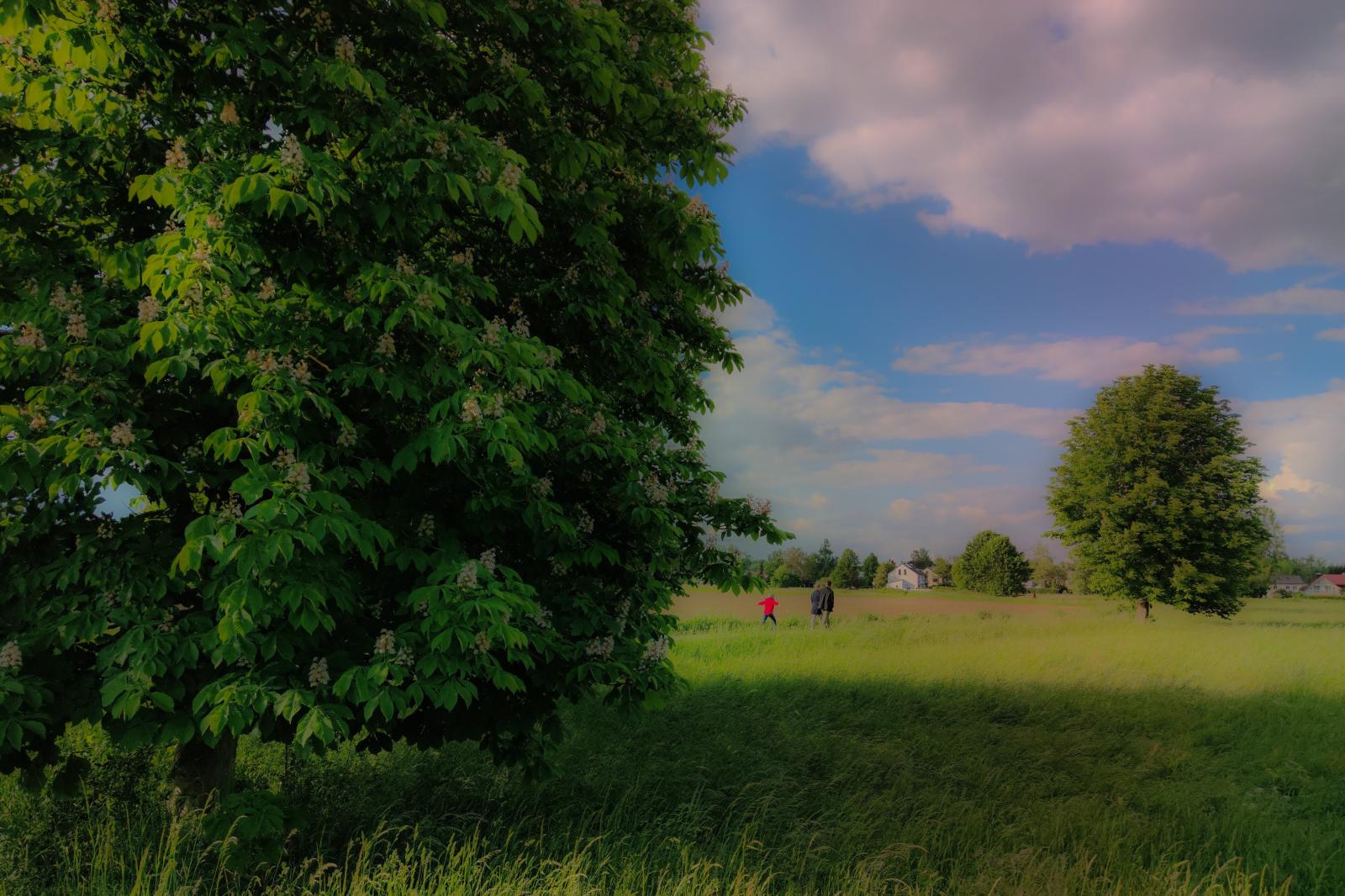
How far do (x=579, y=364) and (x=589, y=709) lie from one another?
7.44m

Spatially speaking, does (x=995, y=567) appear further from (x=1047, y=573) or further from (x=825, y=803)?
→ (x=825, y=803)

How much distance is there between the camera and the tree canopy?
16.8 ft

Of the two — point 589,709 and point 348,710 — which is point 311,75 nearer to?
point 348,710

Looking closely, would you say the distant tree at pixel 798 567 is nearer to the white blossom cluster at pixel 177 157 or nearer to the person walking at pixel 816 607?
the person walking at pixel 816 607

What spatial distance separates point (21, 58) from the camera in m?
6.00

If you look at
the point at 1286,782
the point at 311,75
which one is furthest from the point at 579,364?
the point at 1286,782

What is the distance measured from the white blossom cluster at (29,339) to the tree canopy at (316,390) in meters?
0.02

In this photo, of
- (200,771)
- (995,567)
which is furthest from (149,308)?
(995,567)

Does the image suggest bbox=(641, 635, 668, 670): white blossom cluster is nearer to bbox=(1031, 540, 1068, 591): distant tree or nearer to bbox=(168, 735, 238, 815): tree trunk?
bbox=(168, 735, 238, 815): tree trunk

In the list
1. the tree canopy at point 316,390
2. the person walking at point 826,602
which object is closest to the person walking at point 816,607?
the person walking at point 826,602

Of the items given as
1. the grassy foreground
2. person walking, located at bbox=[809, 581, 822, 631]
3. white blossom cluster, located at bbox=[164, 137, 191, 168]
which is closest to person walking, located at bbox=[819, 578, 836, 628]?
person walking, located at bbox=[809, 581, 822, 631]

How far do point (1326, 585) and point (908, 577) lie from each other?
76432 mm

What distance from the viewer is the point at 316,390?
225 inches

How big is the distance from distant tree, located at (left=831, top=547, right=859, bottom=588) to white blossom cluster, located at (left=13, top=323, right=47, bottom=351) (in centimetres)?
10576
